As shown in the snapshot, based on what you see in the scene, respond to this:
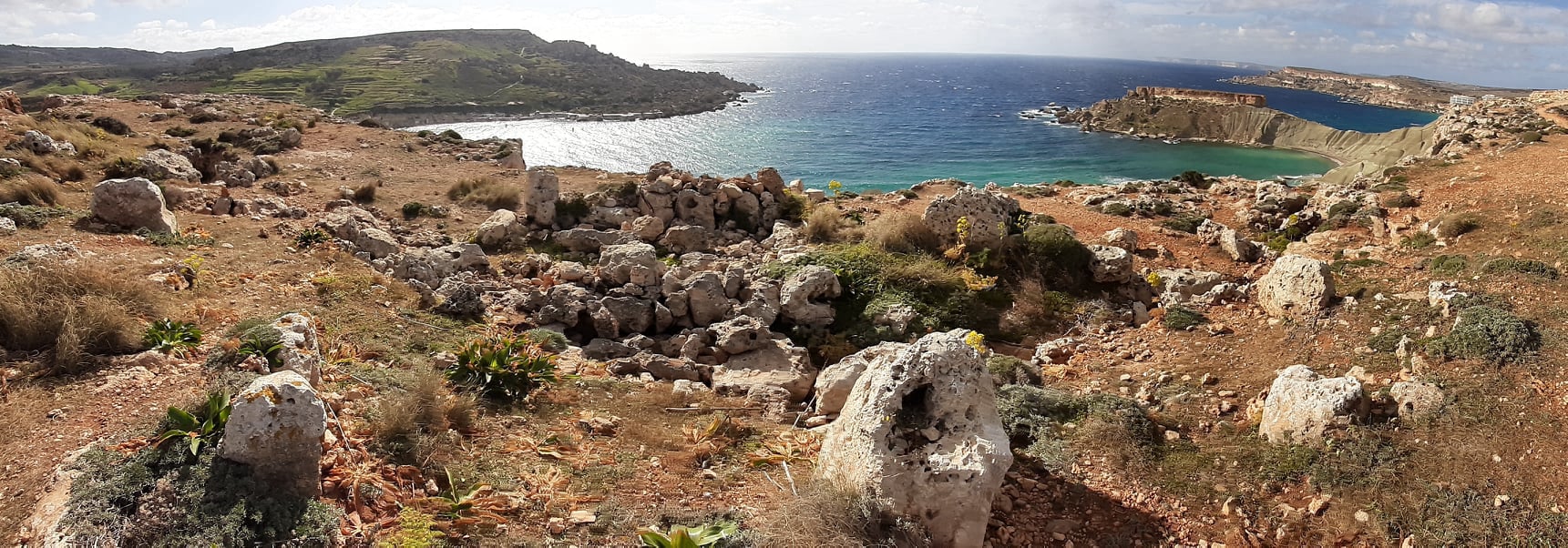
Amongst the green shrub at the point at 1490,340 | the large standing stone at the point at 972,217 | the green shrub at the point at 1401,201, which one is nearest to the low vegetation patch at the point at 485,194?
the large standing stone at the point at 972,217

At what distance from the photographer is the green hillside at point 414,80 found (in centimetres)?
7869

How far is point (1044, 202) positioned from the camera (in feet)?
82.2

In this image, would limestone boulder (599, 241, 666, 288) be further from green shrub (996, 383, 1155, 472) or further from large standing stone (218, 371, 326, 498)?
large standing stone (218, 371, 326, 498)

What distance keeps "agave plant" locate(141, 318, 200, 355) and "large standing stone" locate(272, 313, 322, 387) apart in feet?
2.65

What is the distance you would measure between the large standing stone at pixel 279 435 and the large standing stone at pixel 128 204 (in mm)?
10484

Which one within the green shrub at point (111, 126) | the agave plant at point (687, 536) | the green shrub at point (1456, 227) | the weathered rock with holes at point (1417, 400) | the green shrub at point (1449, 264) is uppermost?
the green shrub at point (111, 126)

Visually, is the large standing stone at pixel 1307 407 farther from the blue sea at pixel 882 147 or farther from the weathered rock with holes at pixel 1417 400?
the blue sea at pixel 882 147

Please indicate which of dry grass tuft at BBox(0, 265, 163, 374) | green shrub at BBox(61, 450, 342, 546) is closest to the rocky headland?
green shrub at BBox(61, 450, 342, 546)

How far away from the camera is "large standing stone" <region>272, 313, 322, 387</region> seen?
6.67m

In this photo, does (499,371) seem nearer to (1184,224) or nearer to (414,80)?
(1184,224)

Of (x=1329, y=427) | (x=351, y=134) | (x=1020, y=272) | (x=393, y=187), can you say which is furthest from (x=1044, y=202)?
(x=351, y=134)

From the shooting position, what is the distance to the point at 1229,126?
245 feet

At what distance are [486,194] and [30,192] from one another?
31.7 feet

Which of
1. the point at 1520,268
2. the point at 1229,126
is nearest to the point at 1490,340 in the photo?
the point at 1520,268
